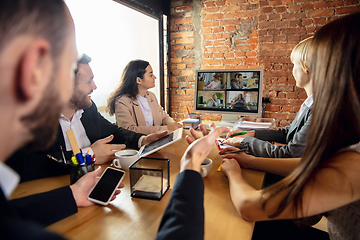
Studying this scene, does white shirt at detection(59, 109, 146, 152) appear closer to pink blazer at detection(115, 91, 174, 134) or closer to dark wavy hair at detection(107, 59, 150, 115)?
pink blazer at detection(115, 91, 174, 134)

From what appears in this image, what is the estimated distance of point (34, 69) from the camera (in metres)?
0.32

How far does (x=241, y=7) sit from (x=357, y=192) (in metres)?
2.83

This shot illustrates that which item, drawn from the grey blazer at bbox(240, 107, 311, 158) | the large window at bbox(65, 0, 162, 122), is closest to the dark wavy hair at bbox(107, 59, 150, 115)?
the large window at bbox(65, 0, 162, 122)

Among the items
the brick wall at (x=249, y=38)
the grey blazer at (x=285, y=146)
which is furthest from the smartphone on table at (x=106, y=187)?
the brick wall at (x=249, y=38)

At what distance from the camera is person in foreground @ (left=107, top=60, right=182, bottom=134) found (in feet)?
6.84

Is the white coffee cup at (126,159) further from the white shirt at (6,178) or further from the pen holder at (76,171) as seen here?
the white shirt at (6,178)

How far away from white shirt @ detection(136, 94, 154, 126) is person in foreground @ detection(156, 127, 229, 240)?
5.77 ft

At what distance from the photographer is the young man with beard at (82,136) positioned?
0.95 metres

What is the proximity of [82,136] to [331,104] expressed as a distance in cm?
137

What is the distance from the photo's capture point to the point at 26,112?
0.32 m

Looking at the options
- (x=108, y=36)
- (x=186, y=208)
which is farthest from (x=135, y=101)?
(x=186, y=208)

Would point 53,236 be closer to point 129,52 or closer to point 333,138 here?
point 333,138

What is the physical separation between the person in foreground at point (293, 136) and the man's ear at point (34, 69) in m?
1.13

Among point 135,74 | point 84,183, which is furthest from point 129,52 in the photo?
point 84,183
